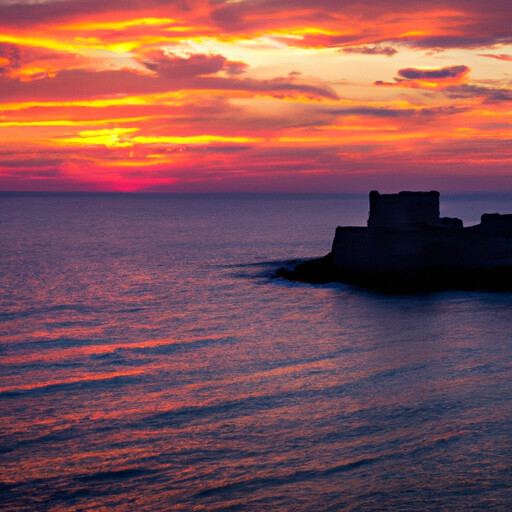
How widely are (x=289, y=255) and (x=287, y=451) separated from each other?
149 feet

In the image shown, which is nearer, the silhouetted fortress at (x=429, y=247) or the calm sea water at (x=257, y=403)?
the calm sea water at (x=257, y=403)

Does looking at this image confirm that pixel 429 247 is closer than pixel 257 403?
No

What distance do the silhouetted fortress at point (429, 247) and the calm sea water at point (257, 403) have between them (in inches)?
74.1

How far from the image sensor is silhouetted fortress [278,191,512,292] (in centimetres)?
3384

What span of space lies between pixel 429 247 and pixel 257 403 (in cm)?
2123

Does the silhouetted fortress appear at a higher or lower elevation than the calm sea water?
higher

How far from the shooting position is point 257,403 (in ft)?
49.4

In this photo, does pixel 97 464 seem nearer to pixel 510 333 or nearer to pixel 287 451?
pixel 287 451

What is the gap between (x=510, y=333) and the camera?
23531mm

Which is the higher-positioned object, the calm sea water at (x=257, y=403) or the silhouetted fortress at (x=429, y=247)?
the silhouetted fortress at (x=429, y=247)

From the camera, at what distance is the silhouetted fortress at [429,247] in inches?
1332

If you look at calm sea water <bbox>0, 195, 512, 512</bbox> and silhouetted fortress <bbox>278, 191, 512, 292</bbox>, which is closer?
calm sea water <bbox>0, 195, 512, 512</bbox>

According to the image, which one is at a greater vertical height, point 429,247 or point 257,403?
A: point 429,247

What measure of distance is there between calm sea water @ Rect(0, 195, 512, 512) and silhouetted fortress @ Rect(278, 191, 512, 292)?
1883 mm
